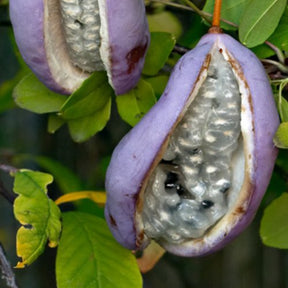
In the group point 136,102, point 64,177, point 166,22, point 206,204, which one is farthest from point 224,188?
point 64,177

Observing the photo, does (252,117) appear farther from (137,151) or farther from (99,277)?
(99,277)

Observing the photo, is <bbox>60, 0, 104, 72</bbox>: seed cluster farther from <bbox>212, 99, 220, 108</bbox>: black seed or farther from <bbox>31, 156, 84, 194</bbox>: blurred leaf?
<bbox>31, 156, 84, 194</bbox>: blurred leaf

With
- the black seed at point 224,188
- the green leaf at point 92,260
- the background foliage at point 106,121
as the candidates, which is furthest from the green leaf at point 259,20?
the green leaf at point 92,260

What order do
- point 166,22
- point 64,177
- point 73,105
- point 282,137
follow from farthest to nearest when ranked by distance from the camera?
point 64,177 < point 166,22 < point 73,105 < point 282,137

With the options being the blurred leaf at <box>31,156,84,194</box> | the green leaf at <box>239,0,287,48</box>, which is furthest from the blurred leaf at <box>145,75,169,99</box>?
the blurred leaf at <box>31,156,84,194</box>

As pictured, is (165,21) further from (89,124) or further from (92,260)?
(92,260)
